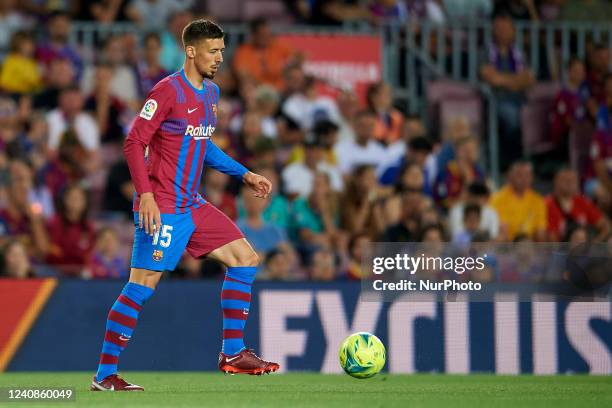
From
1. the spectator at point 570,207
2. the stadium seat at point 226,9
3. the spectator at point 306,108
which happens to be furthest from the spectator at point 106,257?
the stadium seat at point 226,9

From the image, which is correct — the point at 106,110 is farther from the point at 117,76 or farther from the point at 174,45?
the point at 174,45

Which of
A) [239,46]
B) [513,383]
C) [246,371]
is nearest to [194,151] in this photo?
[246,371]

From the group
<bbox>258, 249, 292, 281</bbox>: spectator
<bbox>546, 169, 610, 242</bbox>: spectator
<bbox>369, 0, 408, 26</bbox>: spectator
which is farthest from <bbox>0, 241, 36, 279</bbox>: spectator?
<bbox>369, 0, 408, 26</bbox>: spectator

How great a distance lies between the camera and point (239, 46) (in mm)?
15508

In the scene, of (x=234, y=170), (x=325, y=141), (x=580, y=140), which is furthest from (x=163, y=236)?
(x=580, y=140)

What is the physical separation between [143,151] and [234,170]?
37.7 inches

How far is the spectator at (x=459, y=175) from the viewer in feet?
46.3

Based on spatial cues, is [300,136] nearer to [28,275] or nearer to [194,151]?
[28,275]

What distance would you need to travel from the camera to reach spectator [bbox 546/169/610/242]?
546 inches

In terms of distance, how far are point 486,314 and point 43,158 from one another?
17.4ft

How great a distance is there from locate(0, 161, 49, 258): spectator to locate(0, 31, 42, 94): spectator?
1.74m

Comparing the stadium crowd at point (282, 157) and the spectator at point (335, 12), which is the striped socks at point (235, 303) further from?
the spectator at point (335, 12)

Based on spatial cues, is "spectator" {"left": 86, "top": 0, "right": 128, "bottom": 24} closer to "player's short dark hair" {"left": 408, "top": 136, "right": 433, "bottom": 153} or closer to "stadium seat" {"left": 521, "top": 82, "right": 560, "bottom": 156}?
"player's short dark hair" {"left": 408, "top": 136, "right": 433, "bottom": 153}

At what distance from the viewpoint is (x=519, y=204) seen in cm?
1399
